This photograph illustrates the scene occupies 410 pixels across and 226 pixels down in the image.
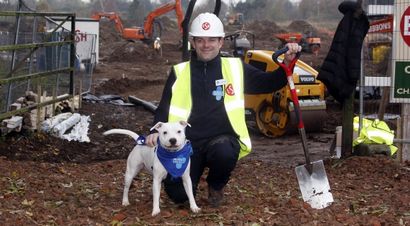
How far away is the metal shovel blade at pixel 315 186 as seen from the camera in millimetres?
5809

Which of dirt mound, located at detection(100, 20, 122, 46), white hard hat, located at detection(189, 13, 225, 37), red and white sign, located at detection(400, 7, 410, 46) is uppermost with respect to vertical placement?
dirt mound, located at detection(100, 20, 122, 46)

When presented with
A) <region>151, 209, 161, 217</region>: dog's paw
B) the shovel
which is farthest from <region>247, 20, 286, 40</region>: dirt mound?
<region>151, 209, 161, 217</region>: dog's paw

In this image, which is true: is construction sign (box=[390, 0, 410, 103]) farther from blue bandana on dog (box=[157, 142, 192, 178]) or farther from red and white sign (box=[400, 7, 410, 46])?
blue bandana on dog (box=[157, 142, 192, 178])

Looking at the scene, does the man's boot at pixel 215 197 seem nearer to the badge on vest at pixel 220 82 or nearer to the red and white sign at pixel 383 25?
the badge on vest at pixel 220 82

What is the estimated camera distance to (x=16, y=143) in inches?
388

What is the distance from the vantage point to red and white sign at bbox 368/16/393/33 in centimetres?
829

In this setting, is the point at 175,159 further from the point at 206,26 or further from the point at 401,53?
the point at 401,53

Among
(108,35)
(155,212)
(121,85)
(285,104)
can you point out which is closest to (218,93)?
(155,212)

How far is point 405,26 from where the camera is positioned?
8.18 m

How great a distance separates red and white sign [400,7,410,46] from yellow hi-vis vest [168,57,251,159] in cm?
320

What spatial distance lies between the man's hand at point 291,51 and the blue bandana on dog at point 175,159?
1.09 meters

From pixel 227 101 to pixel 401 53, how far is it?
11.0ft

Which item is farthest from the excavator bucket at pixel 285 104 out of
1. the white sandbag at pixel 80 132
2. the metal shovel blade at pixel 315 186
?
the metal shovel blade at pixel 315 186

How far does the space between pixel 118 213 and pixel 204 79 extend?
48.6 inches
